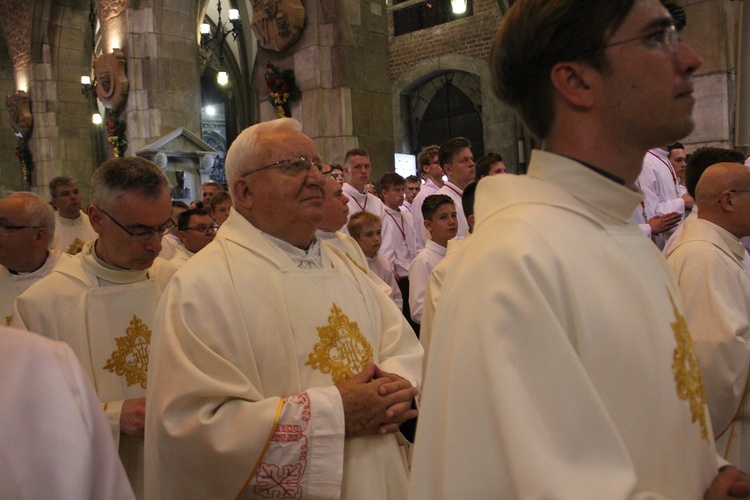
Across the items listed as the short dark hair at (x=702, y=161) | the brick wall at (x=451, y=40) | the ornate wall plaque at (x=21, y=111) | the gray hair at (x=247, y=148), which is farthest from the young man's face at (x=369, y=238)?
the ornate wall plaque at (x=21, y=111)

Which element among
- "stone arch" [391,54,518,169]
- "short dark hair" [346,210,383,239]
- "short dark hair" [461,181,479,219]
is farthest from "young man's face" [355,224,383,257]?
"stone arch" [391,54,518,169]

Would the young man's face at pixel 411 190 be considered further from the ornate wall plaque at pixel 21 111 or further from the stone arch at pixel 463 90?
the ornate wall plaque at pixel 21 111

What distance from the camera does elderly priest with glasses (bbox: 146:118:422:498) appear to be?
209cm

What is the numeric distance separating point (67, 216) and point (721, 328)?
255 inches

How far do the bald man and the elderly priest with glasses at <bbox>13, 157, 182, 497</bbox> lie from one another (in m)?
2.34

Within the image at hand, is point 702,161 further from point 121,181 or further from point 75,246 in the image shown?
point 75,246

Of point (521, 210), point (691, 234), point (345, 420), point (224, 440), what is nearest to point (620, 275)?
point (521, 210)

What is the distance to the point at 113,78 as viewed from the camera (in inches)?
476

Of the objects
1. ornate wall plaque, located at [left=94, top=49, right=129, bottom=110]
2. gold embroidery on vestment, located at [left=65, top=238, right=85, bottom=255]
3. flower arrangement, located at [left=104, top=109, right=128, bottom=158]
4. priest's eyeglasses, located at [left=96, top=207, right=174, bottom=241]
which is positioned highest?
ornate wall plaque, located at [left=94, top=49, right=129, bottom=110]

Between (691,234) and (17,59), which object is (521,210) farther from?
(17,59)

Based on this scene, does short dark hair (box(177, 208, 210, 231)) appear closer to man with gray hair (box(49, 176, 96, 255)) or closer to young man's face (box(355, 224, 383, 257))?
young man's face (box(355, 224, 383, 257))

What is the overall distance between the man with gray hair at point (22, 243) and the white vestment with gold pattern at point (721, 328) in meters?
3.13

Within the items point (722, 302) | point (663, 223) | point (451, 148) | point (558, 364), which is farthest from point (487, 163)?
point (558, 364)

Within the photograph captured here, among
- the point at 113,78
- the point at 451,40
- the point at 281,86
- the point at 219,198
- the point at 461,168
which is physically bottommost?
the point at 219,198
